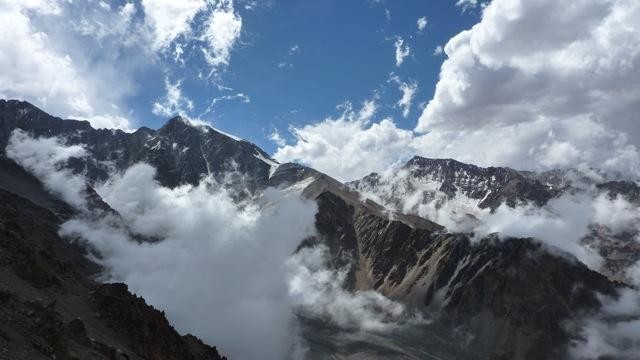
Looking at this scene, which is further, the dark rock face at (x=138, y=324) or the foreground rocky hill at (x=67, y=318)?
the dark rock face at (x=138, y=324)

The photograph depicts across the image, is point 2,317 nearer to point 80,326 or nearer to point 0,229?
point 80,326

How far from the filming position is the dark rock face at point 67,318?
69938mm

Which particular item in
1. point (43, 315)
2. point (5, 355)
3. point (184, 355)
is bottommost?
point (5, 355)

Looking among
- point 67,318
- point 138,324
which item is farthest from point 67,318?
point 138,324

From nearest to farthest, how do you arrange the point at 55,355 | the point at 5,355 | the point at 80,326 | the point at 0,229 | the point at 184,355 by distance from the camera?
the point at 5,355, the point at 55,355, the point at 80,326, the point at 0,229, the point at 184,355

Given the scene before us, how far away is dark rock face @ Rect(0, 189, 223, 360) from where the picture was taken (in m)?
69.9

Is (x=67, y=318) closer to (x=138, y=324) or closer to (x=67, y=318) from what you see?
(x=67, y=318)

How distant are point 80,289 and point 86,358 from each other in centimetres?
4520

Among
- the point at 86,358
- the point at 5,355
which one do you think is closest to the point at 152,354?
the point at 86,358

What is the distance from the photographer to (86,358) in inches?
3009

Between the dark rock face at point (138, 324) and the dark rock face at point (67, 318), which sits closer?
the dark rock face at point (67, 318)

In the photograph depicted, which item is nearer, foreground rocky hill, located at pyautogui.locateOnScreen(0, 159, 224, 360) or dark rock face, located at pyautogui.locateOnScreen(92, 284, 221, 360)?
foreground rocky hill, located at pyautogui.locateOnScreen(0, 159, 224, 360)

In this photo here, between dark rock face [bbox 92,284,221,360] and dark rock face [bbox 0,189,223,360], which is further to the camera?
dark rock face [bbox 92,284,221,360]

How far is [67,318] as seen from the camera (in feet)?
307
